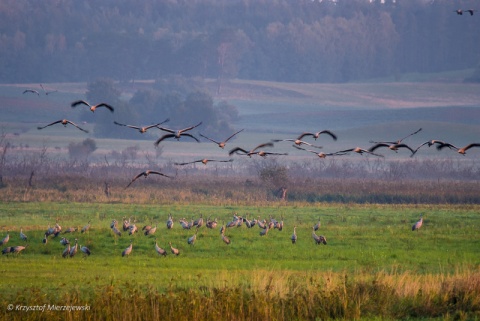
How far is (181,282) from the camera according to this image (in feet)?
66.7

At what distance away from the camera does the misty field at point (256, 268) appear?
57.7ft

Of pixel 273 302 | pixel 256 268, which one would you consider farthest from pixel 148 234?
pixel 273 302

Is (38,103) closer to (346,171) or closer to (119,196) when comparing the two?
(346,171)

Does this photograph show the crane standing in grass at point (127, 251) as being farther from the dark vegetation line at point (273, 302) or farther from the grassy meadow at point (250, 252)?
the dark vegetation line at point (273, 302)

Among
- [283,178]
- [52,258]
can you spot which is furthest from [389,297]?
[283,178]

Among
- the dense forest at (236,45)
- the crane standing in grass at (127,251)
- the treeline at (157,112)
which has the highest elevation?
the dense forest at (236,45)

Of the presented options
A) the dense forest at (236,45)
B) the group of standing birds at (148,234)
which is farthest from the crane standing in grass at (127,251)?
the dense forest at (236,45)

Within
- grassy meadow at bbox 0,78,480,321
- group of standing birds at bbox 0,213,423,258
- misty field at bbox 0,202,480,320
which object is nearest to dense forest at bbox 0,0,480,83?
grassy meadow at bbox 0,78,480,321

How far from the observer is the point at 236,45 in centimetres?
15362

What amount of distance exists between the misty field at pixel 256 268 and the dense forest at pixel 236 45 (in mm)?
111524

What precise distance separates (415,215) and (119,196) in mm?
14708

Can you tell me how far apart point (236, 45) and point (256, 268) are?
131760mm

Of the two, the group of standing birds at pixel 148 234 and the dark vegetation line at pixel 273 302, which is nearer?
the dark vegetation line at pixel 273 302

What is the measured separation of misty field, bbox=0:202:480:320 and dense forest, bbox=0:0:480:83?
112 metres
